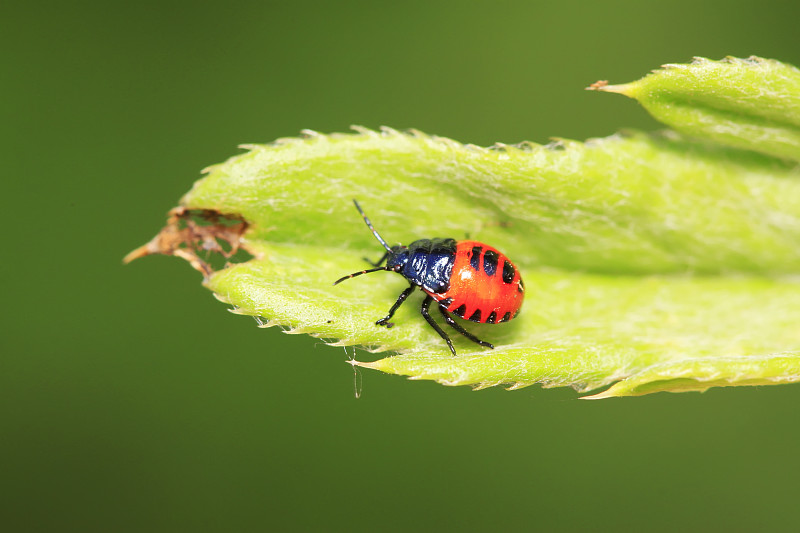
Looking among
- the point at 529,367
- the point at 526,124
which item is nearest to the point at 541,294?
the point at 529,367

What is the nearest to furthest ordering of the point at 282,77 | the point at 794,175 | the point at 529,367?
the point at 529,367
the point at 794,175
the point at 282,77

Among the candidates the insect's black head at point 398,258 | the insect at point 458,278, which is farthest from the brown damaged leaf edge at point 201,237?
the insect's black head at point 398,258

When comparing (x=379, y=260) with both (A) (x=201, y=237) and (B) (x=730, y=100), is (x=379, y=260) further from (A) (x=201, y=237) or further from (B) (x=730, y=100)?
(B) (x=730, y=100)

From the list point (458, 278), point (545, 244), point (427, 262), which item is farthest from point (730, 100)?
point (427, 262)

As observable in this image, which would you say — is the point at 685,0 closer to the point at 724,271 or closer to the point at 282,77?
the point at 724,271

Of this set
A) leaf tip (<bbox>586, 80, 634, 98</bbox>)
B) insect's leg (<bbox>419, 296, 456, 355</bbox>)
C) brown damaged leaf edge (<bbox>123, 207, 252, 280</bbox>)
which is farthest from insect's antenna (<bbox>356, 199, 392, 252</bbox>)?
leaf tip (<bbox>586, 80, 634, 98</bbox>)

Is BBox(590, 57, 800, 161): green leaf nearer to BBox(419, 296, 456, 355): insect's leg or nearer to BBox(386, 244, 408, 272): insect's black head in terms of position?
BBox(386, 244, 408, 272): insect's black head
